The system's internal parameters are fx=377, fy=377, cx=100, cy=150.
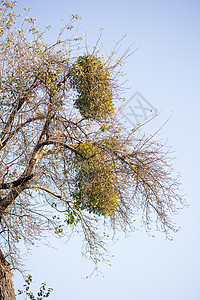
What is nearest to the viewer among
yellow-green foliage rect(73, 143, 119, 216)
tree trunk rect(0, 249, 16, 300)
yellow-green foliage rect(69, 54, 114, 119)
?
yellow-green foliage rect(73, 143, 119, 216)

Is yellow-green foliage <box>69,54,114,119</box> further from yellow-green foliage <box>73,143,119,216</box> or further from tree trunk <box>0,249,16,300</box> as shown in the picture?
tree trunk <box>0,249,16,300</box>

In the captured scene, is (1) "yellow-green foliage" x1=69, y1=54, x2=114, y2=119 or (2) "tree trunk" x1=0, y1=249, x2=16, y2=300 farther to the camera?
(2) "tree trunk" x1=0, y1=249, x2=16, y2=300

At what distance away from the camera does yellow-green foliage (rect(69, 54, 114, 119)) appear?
6895 millimetres

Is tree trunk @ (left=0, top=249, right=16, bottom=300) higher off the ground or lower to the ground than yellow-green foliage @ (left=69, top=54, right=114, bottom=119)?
lower

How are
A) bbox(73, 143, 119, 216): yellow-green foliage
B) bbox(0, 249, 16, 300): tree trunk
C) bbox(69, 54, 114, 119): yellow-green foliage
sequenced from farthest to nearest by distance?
1. bbox(0, 249, 16, 300): tree trunk
2. bbox(69, 54, 114, 119): yellow-green foliage
3. bbox(73, 143, 119, 216): yellow-green foliage

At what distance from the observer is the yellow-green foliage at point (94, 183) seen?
6.53m

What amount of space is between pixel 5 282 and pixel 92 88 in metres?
4.32

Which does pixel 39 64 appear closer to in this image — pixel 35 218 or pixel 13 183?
pixel 13 183

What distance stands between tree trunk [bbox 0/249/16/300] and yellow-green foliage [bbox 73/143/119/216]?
227 centimetres

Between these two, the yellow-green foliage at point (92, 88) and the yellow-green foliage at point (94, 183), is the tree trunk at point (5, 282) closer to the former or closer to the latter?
the yellow-green foliage at point (94, 183)

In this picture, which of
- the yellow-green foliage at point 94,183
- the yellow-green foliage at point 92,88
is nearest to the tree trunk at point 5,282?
the yellow-green foliage at point 94,183

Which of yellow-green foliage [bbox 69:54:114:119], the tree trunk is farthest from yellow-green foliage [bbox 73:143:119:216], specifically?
the tree trunk

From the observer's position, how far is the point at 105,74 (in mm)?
7090

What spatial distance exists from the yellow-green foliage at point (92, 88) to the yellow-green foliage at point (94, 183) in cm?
67
